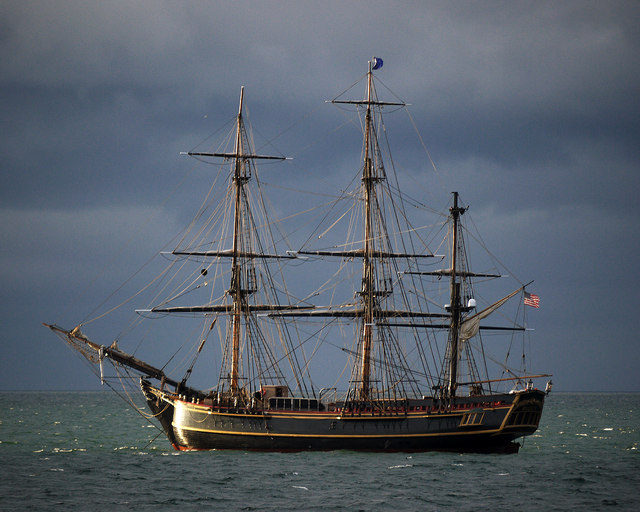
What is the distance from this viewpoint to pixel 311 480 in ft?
159

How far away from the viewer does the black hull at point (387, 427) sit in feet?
197

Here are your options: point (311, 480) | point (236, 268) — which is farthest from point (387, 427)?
point (236, 268)

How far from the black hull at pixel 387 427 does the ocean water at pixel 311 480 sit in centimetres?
85

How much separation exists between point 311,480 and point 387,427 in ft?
42.1

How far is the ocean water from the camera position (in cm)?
4172

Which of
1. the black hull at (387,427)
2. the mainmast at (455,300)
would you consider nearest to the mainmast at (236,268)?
the black hull at (387,427)

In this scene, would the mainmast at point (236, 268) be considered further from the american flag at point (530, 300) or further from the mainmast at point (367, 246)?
the american flag at point (530, 300)

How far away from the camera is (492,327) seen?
256 feet

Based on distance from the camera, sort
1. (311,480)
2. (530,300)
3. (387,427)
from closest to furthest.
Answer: (311,480)
(387,427)
(530,300)

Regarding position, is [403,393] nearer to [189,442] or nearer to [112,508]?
[189,442]

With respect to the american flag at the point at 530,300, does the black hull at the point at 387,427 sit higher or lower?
lower

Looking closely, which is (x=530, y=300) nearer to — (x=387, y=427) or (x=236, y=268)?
(x=387, y=427)

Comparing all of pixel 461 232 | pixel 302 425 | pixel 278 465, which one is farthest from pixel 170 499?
pixel 461 232

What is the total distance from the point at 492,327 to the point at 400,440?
2131 centimetres
